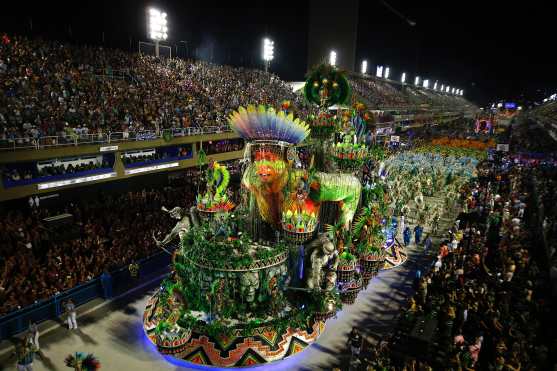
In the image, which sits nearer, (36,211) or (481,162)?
(36,211)

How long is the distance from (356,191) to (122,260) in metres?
9.25

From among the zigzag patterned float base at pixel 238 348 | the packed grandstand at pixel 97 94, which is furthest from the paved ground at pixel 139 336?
the packed grandstand at pixel 97 94

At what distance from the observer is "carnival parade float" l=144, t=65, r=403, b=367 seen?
34.1 feet

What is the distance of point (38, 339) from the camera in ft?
36.9

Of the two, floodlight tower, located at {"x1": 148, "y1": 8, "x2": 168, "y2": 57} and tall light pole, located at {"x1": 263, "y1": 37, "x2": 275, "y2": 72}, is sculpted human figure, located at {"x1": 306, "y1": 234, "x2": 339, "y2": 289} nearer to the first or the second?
floodlight tower, located at {"x1": 148, "y1": 8, "x2": 168, "y2": 57}

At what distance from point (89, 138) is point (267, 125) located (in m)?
12.2

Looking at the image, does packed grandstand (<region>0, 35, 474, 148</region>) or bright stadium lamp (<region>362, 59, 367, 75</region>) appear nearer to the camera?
packed grandstand (<region>0, 35, 474, 148</region>)

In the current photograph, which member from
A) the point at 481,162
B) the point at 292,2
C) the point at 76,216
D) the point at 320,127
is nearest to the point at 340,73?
the point at 320,127

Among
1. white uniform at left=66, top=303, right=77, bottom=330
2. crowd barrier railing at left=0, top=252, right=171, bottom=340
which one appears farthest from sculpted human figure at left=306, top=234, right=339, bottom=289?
crowd barrier railing at left=0, top=252, right=171, bottom=340

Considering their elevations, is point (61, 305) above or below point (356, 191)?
below

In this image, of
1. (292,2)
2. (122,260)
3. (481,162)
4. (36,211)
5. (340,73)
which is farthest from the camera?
(292,2)

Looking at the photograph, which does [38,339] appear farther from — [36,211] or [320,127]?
[320,127]

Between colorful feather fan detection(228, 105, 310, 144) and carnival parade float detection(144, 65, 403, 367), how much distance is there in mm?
30

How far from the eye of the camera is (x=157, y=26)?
33.6m
